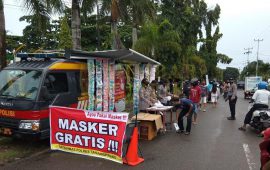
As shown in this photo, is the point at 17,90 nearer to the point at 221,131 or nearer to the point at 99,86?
the point at 99,86

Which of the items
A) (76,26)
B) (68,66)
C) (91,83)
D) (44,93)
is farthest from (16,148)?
(76,26)

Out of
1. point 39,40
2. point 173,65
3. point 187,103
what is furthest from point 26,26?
point 187,103

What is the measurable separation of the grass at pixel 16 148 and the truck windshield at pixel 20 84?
1.29m

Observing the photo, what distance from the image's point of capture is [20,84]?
8445mm

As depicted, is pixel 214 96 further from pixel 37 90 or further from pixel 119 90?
pixel 37 90

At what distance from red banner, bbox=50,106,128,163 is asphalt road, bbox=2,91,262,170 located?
0.91 feet

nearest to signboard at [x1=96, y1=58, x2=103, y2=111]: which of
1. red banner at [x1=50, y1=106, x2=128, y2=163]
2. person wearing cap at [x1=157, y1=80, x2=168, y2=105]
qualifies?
red banner at [x1=50, y1=106, x2=128, y2=163]

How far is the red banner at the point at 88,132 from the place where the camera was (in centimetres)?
684

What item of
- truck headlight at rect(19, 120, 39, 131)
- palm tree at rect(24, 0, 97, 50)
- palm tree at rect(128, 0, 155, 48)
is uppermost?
palm tree at rect(128, 0, 155, 48)

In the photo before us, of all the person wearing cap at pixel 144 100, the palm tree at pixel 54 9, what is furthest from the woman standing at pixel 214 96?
the palm tree at pixel 54 9

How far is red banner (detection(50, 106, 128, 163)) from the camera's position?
684 cm

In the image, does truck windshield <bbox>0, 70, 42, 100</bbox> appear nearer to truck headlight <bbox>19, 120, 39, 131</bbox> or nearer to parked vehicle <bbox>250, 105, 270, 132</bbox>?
truck headlight <bbox>19, 120, 39, 131</bbox>

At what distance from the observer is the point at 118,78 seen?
13.1 metres

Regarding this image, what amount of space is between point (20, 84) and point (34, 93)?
0.61 meters
